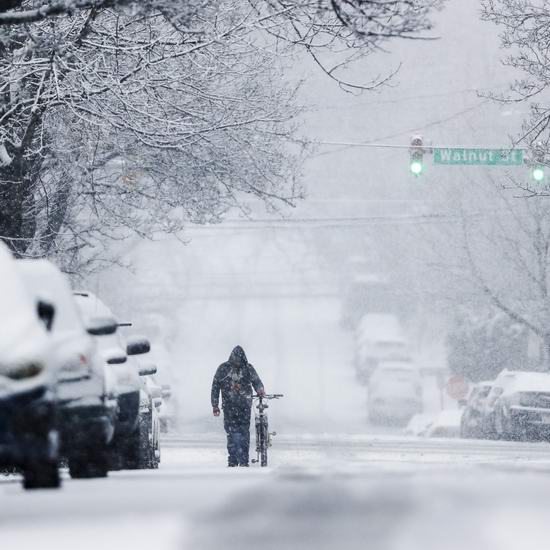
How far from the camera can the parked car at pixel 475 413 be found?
3050 cm

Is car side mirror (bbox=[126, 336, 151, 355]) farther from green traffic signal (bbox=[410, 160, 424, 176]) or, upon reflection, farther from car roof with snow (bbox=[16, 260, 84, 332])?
green traffic signal (bbox=[410, 160, 424, 176])

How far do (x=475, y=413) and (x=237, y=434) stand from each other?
13.9m

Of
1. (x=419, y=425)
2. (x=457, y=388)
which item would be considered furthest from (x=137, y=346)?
(x=457, y=388)

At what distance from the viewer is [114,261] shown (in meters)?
26.1

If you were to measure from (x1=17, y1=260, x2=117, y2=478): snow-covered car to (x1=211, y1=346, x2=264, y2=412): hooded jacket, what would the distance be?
272 inches

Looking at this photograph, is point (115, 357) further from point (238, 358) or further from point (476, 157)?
point (476, 157)

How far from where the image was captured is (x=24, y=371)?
28.6ft

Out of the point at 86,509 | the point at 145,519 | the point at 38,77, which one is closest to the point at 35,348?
the point at 86,509

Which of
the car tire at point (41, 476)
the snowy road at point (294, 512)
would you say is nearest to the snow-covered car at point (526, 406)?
the snowy road at point (294, 512)

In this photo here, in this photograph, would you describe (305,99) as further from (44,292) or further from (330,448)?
(44,292)

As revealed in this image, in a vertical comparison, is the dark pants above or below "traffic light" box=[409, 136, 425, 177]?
below

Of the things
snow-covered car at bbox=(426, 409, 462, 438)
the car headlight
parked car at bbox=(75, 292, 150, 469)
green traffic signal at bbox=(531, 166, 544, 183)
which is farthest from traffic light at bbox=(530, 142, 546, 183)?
the car headlight

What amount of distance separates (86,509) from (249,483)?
2.11m

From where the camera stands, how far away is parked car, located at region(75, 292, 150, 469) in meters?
14.0
